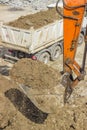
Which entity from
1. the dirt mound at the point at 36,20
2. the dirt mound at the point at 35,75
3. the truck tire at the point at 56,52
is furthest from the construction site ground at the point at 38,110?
the truck tire at the point at 56,52

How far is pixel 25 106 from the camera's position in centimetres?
1073

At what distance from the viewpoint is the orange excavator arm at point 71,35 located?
8508mm

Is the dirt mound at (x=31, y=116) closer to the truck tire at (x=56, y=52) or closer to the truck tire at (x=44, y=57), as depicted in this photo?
the truck tire at (x=44, y=57)

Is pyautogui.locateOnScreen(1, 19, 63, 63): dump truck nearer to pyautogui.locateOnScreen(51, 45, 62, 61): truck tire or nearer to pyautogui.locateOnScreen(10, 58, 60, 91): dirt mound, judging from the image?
pyautogui.locateOnScreen(51, 45, 62, 61): truck tire

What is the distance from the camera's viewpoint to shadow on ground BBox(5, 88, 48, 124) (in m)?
10.3

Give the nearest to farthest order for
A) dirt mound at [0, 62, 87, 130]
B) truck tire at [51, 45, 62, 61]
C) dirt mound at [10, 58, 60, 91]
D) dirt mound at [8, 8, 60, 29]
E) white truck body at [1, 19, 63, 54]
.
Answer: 1. dirt mound at [0, 62, 87, 130]
2. dirt mound at [10, 58, 60, 91]
3. white truck body at [1, 19, 63, 54]
4. dirt mound at [8, 8, 60, 29]
5. truck tire at [51, 45, 62, 61]

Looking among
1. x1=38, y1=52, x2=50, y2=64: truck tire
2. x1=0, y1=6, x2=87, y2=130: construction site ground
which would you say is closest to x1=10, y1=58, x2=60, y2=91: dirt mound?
x1=0, y1=6, x2=87, y2=130: construction site ground

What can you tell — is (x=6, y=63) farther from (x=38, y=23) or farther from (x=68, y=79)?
(x=68, y=79)

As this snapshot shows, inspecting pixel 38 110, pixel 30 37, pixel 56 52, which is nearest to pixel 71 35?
pixel 38 110

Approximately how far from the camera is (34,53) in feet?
47.9

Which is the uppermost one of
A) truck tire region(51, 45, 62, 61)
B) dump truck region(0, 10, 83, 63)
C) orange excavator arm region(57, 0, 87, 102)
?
orange excavator arm region(57, 0, 87, 102)

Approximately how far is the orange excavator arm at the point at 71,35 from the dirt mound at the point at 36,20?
20.0ft

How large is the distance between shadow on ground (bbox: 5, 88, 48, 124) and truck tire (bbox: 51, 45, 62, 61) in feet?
16.5

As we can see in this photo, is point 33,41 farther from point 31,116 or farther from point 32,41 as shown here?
point 31,116
